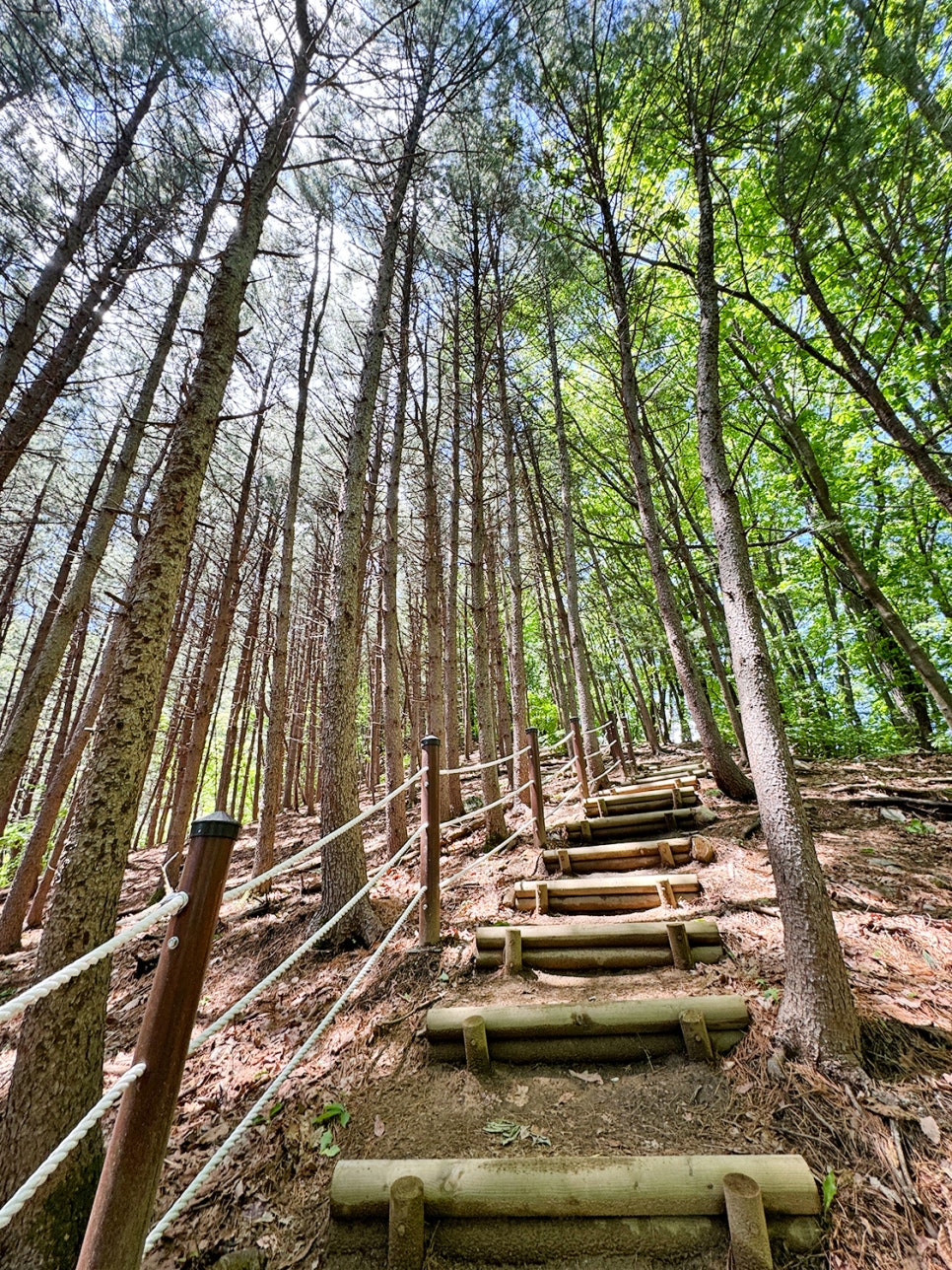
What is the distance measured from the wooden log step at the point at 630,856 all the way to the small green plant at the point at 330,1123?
8.73ft

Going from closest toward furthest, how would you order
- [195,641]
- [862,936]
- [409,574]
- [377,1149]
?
1. [377,1149]
2. [862,936]
3. [195,641]
4. [409,574]

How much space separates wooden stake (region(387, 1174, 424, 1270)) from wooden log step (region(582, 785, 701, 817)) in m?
4.32

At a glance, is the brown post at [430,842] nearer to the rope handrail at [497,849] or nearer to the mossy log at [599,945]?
the mossy log at [599,945]

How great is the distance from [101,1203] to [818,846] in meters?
5.29

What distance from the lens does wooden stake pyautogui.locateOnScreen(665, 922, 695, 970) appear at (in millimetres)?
2961

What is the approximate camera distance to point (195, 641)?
1180 centimetres

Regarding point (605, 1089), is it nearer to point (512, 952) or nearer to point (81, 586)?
point (512, 952)

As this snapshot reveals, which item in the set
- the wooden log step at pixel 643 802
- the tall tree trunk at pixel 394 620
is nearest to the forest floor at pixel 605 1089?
the wooden log step at pixel 643 802

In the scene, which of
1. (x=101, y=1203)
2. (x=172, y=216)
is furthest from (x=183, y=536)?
(x=172, y=216)

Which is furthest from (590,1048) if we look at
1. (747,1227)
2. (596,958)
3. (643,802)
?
(643,802)

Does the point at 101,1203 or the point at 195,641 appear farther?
the point at 195,641

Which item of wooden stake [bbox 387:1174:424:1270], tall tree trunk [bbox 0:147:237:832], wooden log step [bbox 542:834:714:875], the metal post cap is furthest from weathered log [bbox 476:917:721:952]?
tall tree trunk [bbox 0:147:237:832]

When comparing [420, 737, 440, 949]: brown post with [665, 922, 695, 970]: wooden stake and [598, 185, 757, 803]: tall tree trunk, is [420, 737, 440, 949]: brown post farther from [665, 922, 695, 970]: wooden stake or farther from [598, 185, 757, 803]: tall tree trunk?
[598, 185, 757, 803]: tall tree trunk

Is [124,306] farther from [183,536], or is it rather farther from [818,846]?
[818,846]
